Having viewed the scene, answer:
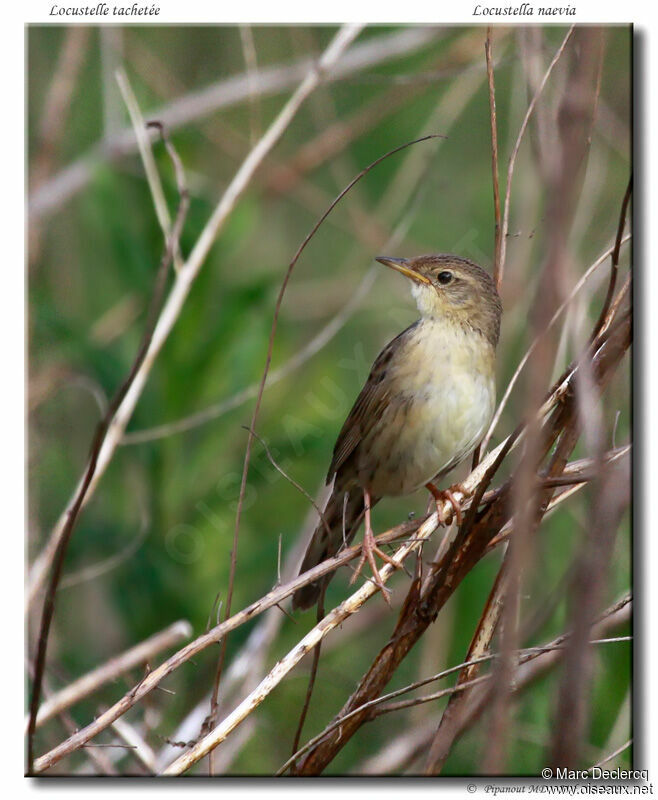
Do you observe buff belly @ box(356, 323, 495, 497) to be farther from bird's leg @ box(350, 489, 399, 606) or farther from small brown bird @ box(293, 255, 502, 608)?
bird's leg @ box(350, 489, 399, 606)

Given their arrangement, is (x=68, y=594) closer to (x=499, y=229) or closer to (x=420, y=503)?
(x=420, y=503)

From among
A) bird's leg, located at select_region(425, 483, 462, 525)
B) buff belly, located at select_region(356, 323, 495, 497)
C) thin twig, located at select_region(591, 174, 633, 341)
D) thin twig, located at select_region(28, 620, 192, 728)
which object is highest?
thin twig, located at select_region(591, 174, 633, 341)

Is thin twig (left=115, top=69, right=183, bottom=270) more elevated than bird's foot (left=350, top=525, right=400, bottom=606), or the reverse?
thin twig (left=115, top=69, right=183, bottom=270)

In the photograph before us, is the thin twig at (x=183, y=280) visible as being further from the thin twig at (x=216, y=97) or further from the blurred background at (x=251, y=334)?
the thin twig at (x=216, y=97)

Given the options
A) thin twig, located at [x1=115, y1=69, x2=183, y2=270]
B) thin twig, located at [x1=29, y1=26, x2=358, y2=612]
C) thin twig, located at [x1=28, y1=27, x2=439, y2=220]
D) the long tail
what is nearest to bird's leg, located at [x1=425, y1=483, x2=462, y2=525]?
the long tail

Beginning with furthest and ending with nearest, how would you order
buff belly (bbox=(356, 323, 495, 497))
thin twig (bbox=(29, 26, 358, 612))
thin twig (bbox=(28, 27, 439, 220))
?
thin twig (bbox=(28, 27, 439, 220)) < buff belly (bbox=(356, 323, 495, 497)) < thin twig (bbox=(29, 26, 358, 612))

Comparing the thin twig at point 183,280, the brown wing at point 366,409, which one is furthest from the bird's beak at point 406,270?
the thin twig at point 183,280
